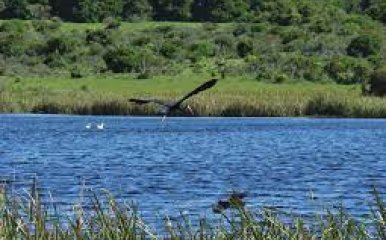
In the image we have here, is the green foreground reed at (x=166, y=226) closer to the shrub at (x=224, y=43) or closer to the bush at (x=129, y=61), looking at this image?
the bush at (x=129, y=61)

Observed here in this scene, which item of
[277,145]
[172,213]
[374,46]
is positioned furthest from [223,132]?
[374,46]

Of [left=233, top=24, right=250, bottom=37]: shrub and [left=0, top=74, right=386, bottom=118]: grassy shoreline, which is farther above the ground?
[left=233, top=24, right=250, bottom=37]: shrub

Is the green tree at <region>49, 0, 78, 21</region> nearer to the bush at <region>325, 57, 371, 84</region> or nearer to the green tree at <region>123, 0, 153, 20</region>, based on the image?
the green tree at <region>123, 0, 153, 20</region>

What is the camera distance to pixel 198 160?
1363 inches

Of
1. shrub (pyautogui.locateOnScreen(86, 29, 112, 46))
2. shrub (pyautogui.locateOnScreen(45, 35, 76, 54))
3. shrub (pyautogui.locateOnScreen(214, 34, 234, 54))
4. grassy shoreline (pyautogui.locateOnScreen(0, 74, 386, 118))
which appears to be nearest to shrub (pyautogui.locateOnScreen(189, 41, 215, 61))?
shrub (pyautogui.locateOnScreen(214, 34, 234, 54))

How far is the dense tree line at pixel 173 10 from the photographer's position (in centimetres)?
10600

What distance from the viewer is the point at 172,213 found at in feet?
64.9

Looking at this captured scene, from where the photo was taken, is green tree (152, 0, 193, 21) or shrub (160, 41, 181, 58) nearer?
shrub (160, 41, 181, 58)

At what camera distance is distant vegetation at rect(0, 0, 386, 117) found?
7719 centimetres

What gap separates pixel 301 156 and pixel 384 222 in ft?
88.1

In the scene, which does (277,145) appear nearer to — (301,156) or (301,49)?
(301,156)

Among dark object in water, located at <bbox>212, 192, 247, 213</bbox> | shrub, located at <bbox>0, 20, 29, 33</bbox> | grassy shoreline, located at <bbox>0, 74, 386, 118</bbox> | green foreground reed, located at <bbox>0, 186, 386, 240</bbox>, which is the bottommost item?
grassy shoreline, located at <bbox>0, 74, 386, 118</bbox>

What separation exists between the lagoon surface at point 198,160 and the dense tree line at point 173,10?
4907 cm

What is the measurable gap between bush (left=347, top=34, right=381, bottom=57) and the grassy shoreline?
572 inches
